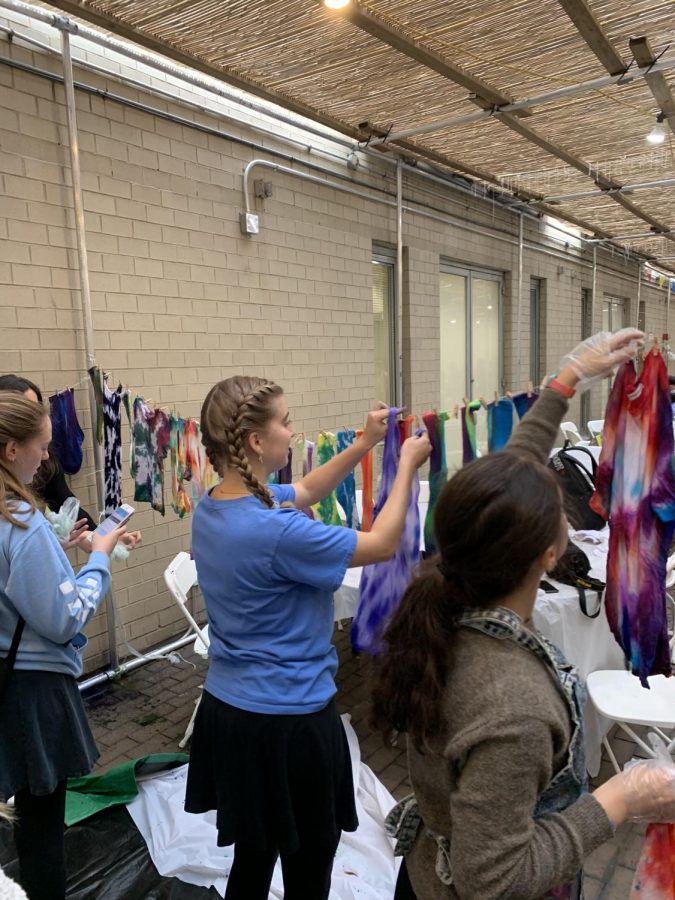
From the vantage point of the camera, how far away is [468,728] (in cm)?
89

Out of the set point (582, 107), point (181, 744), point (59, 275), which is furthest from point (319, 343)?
point (181, 744)

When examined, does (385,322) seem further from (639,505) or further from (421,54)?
(639,505)

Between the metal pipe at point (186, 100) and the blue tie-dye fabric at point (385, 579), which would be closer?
the blue tie-dye fabric at point (385, 579)

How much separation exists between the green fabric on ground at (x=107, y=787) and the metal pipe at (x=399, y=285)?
4.25 metres

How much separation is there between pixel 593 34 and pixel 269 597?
3600 millimetres

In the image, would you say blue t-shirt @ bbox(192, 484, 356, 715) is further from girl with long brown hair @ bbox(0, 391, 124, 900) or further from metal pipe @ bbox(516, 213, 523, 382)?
metal pipe @ bbox(516, 213, 523, 382)

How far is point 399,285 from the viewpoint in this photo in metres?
6.12

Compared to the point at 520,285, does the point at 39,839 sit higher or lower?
lower

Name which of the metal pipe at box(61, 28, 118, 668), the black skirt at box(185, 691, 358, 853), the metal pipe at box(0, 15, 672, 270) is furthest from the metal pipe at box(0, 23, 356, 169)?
the black skirt at box(185, 691, 358, 853)

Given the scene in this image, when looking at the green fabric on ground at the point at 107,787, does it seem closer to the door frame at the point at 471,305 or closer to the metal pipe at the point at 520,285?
the door frame at the point at 471,305

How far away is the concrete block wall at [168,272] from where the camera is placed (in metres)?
3.39

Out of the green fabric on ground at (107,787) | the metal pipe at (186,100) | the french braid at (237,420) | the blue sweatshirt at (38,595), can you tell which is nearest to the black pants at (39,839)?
the blue sweatshirt at (38,595)

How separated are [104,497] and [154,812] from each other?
1.84 meters

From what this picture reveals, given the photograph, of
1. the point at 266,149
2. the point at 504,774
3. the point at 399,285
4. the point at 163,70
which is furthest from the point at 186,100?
the point at 504,774
